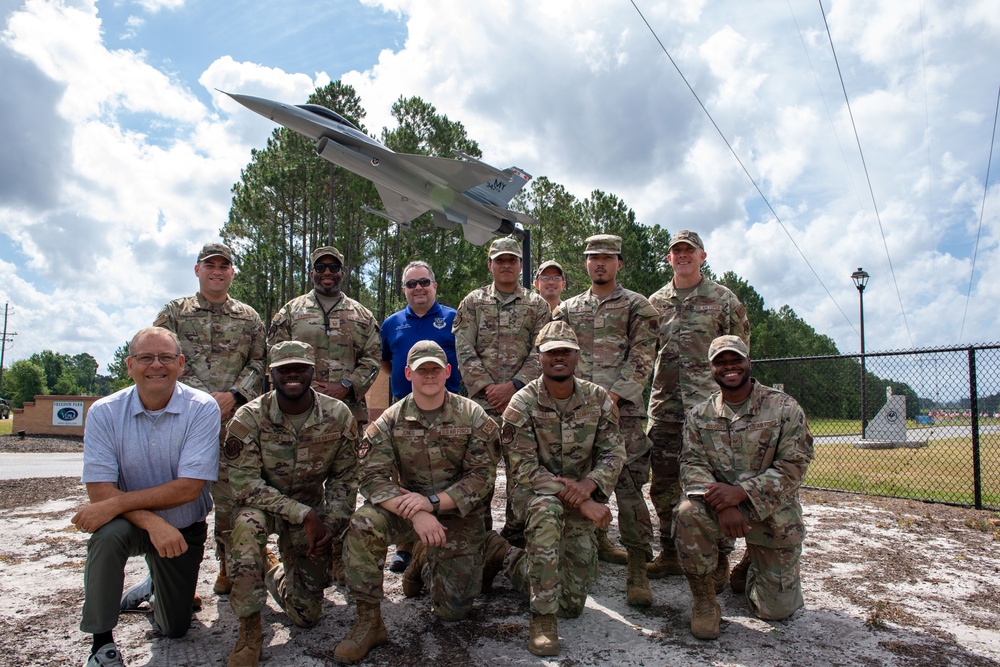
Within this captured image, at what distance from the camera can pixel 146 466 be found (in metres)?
3.23

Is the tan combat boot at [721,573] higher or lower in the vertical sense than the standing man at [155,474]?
lower

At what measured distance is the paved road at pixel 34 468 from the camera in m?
9.55

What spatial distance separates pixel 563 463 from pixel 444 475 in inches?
28.7

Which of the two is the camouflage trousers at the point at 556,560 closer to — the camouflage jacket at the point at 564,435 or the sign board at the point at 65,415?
the camouflage jacket at the point at 564,435

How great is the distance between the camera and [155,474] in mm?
3248

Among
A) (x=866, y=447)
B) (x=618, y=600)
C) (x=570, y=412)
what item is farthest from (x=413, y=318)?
(x=866, y=447)

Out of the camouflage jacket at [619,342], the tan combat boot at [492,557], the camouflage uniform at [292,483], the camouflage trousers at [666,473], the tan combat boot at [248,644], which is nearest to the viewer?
the tan combat boot at [248,644]

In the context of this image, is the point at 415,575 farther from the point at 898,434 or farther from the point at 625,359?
the point at 898,434

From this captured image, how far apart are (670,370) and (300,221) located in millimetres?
28231

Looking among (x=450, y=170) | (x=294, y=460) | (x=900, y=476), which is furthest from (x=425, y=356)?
(x=450, y=170)

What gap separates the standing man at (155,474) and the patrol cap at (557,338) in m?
1.90

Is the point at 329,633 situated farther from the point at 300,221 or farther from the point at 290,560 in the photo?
the point at 300,221

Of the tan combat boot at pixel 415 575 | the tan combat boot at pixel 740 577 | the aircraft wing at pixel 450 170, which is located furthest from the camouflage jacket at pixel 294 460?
the aircraft wing at pixel 450 170

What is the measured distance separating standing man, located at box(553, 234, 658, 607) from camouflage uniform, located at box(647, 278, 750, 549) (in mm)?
307
